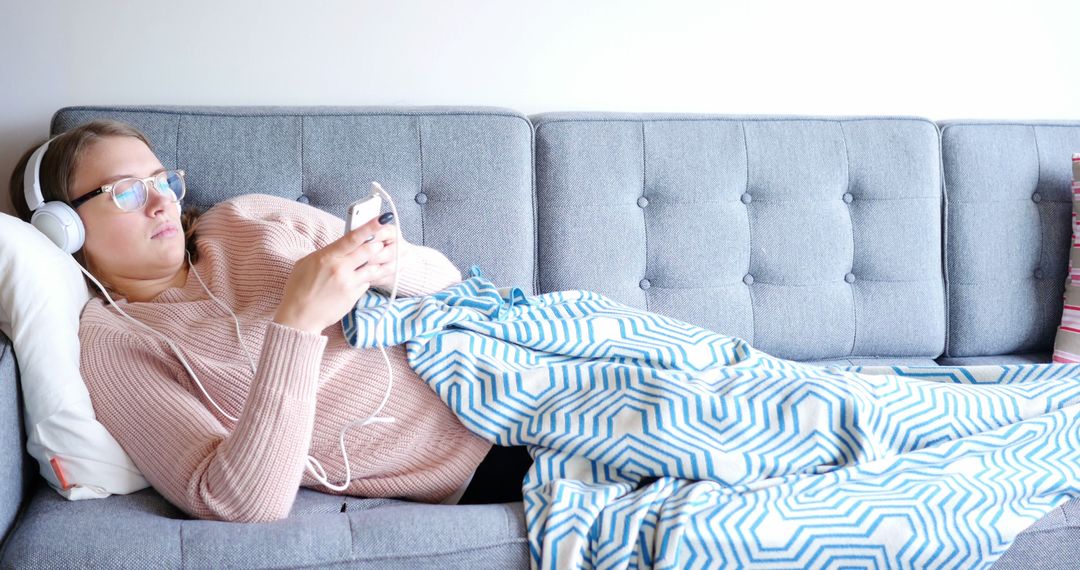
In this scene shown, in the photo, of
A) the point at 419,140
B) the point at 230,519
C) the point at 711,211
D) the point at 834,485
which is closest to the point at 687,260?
the point at 711,211

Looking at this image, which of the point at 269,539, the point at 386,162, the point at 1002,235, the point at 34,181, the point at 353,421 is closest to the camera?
the point at 269,539

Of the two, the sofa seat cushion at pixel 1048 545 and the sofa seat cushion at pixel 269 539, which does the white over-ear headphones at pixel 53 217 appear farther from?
the sofa seat cushion at pixel 1048 545

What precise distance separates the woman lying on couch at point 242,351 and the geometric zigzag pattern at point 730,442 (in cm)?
7

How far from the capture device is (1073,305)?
1768 millimetres

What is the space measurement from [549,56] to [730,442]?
3.42ft

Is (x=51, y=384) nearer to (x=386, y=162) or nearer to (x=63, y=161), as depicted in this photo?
(x=63, y=161)

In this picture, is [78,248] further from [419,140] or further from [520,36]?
A: [520,36]

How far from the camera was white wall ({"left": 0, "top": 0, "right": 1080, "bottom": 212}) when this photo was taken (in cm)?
164

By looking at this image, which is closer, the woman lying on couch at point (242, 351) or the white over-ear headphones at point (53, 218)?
the woman lying on couch at point (242, 351)

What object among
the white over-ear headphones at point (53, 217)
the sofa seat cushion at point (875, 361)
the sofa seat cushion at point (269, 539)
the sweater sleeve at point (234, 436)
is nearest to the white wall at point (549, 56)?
the white over-ear headphones at point (53, 217)

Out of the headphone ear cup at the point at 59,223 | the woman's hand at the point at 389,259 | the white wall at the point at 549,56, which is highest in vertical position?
the white wall at the point at 549,56

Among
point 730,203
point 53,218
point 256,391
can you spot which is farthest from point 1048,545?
point 53,218

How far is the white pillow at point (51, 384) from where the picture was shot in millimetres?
1053

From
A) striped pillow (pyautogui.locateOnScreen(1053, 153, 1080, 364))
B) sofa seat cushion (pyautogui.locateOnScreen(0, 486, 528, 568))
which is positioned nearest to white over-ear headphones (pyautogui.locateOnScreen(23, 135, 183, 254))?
sofa seat cushion (pyautogui.locateOnScreen(0, 486, 528, 568))
